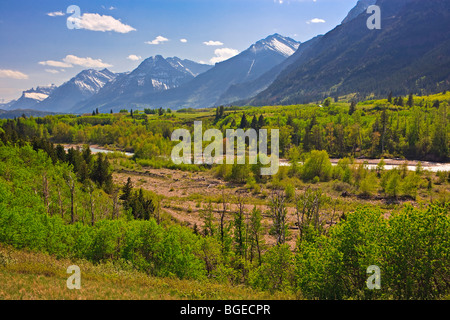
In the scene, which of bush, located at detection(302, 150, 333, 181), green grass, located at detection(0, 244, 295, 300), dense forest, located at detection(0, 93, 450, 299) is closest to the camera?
green grass, located at detection(0, 244, 295, 300)

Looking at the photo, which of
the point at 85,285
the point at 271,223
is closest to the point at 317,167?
the point at 271,223

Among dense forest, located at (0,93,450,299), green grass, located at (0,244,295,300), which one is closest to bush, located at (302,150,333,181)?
dense forest, located at (0,93,450,299)

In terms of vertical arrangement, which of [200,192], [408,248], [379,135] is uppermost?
[379,135]

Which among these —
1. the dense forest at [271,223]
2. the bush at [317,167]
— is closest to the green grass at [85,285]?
the dense forest at [271,223]

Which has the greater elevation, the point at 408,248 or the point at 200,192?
the point at 408,248

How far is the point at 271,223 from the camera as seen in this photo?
56.6m

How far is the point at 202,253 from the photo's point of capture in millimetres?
32469

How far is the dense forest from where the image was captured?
1889cm

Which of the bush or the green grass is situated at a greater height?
the bush

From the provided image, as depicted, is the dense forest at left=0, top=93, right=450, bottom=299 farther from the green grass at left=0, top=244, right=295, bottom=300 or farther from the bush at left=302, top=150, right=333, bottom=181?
the green grass at left=0, top=244, right=295, bottom=300

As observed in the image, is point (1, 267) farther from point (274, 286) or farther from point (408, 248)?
point (408, 248)

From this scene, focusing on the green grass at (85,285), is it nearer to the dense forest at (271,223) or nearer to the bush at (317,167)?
the dense forest at (271,223)
